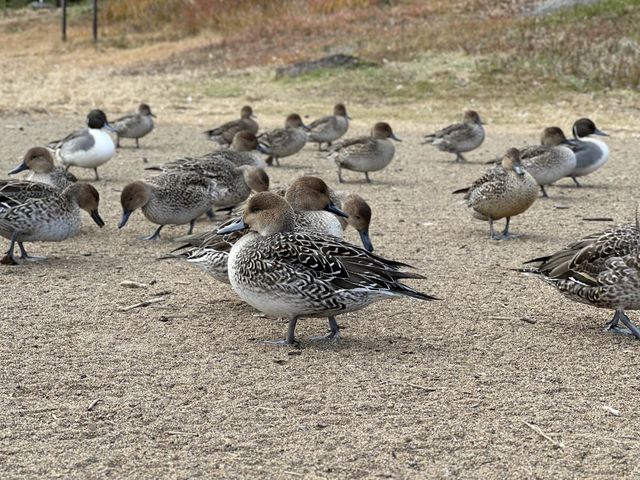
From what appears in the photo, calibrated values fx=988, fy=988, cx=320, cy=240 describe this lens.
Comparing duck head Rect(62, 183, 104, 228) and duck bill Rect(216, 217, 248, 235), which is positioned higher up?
duck bill Rect(216, 217, 248, 235)

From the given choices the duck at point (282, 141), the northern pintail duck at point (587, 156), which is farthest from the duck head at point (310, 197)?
the duck at point (282, 141)

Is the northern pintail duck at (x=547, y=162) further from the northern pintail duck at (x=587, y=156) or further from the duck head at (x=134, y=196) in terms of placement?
the duck head at (x=134, y=196)

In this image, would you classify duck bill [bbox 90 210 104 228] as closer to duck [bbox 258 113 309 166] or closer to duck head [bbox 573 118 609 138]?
duck [bbox 258 113 309 166]

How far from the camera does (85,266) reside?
7.65 m

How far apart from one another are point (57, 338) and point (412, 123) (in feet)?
41.8

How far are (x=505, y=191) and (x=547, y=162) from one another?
247 cm

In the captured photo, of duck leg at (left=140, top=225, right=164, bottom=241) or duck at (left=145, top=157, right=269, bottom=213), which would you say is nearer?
duck leg at (left=140, top=225, right=164, bottom=241)

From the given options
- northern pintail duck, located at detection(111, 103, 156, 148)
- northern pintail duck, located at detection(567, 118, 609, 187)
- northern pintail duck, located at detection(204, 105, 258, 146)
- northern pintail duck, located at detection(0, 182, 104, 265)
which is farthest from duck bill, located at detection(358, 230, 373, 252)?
northern pintail duck, located at detection(111, 103, 156, 148)

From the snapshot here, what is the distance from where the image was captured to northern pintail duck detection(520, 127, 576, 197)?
10906 mm

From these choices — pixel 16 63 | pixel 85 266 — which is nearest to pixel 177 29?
pixel 16 63

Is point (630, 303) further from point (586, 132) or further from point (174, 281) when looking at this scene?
point (586, 132)

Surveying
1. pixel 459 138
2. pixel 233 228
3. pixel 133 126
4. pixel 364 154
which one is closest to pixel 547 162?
pixel 364 154

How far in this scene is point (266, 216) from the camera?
5.80 metres

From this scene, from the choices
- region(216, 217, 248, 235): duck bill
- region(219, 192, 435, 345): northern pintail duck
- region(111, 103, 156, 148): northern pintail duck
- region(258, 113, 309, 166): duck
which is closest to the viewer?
region(219, 192, 435, 345): northern pintail duck
